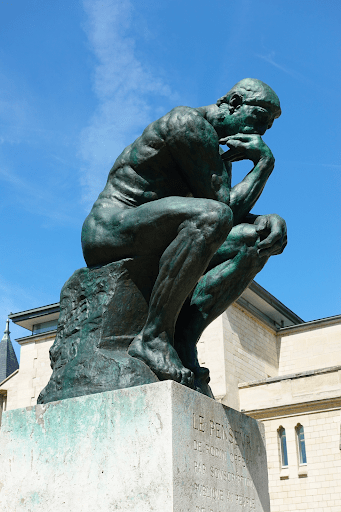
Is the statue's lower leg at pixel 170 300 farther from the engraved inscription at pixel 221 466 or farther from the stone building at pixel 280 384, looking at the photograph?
the stone building at pixel 280 384

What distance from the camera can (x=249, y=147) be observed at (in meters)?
4.00

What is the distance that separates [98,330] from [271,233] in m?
1.22

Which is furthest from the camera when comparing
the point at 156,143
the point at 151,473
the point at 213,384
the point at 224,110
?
the point at 213,384

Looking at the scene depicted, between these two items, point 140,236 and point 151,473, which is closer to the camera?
point 151,473

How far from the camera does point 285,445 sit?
78.8 ft

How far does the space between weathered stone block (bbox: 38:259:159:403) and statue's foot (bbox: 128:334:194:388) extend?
0.05m

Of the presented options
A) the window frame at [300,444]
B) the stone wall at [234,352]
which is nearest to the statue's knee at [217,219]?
the stone wall at [234,352]

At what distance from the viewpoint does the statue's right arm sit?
12.2 feet

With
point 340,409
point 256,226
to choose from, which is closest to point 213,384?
point 340,409

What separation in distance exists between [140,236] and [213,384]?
73.0 ft

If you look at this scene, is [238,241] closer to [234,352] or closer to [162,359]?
[162,359]

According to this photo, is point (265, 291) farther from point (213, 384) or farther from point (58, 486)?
point (58, 486)

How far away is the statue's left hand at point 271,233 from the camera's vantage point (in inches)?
153

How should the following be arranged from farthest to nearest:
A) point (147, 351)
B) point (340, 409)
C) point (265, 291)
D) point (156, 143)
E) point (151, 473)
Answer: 1. point (265, 291)
2. point (340, 409)
3. point (156, 143)
4. point (147, 351)
5. point (151, 473)
